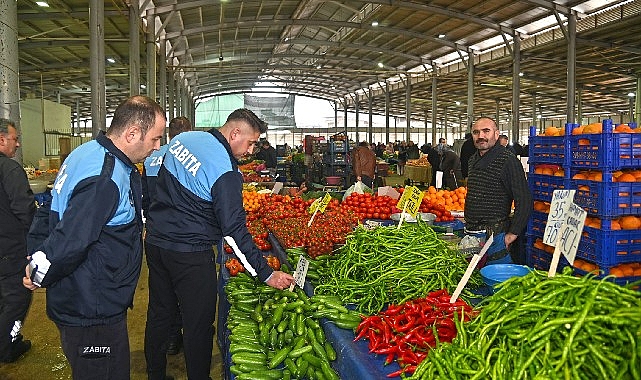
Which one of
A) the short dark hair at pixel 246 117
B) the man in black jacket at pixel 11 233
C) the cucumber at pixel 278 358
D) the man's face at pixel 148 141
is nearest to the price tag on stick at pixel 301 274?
the cucumber at pixel 278 358

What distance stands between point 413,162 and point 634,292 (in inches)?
780

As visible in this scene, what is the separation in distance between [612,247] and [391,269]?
9.66ft

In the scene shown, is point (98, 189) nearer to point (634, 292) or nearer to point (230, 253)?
point (634, 292)

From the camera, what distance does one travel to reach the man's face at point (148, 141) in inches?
97.6

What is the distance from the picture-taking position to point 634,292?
170cm

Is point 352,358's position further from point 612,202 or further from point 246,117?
point 612,202

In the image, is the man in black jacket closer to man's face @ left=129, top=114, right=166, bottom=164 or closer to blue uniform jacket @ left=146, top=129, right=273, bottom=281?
blue uniform jacket @ left=146, top=129, right=273, bottom=281

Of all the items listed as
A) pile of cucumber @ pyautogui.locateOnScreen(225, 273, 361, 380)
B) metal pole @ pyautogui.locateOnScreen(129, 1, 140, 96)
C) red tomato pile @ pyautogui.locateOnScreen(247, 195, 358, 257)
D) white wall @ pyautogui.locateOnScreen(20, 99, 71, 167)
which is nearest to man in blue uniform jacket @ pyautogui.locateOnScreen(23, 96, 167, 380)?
pile of cucumber @ pyautogui.locateOnScreen(225, 273, 361, 380)

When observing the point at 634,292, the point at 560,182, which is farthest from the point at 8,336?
the point at 560,182

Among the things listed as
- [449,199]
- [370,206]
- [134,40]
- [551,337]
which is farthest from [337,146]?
[551,337]

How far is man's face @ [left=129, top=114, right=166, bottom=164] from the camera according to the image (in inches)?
97.6

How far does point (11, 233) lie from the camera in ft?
13.3

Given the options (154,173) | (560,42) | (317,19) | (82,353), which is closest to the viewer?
(82,353)

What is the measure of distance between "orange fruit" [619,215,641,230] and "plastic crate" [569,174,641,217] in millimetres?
51
